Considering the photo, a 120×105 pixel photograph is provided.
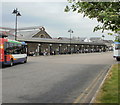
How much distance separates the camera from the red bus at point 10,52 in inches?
679

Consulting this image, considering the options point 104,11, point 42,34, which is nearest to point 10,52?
point 104,11

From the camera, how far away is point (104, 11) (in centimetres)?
534

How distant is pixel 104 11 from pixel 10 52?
14455 millimetres

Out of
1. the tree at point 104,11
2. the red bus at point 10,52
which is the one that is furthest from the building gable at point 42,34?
the tree at point 104,11

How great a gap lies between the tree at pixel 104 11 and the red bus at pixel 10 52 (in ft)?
37.6

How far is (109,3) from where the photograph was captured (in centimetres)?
559

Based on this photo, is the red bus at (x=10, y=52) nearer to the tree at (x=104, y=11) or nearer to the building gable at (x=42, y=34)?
the tree at (x=104, y=11)

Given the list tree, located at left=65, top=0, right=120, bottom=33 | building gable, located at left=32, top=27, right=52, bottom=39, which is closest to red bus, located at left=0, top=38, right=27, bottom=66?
tree, located at left=65, top=0, right=120, bottom=33

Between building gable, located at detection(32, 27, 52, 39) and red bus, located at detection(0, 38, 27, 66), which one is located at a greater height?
building gable, located at detection(32, 27, 52, 39)

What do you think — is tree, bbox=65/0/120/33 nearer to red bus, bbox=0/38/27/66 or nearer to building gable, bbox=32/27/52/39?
red bus, bbox=0/38/27/66

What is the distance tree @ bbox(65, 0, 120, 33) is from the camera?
4.62 meters

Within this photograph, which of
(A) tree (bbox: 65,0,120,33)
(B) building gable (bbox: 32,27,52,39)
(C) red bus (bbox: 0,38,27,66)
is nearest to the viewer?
(A) tree (bbox: 65,0,120,33)

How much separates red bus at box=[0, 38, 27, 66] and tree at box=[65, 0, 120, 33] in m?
11.5

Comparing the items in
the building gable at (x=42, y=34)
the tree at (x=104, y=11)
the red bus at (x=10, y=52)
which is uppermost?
the building gable at (x=42, y=34)
